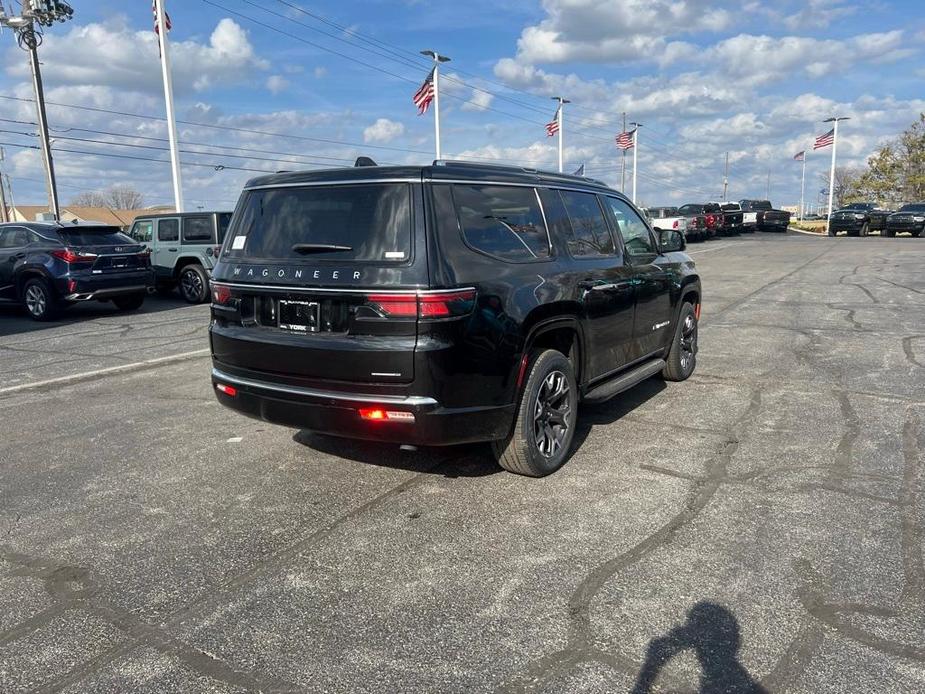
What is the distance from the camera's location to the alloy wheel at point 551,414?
4.46 m

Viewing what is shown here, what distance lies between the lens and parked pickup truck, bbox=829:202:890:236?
3684cm

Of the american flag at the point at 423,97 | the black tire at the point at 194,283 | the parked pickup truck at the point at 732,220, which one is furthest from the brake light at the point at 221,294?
the parked pickup truck at the point at 732,220

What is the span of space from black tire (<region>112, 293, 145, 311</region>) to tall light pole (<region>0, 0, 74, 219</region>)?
9.98 metres

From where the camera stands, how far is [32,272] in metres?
12.5

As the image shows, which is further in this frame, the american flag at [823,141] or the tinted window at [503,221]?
the american flag at [823,141]

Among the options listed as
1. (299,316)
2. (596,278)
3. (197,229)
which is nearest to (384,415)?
(299,316)

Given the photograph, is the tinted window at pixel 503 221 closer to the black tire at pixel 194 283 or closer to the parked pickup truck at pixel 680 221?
the black tire at pixel 194 283

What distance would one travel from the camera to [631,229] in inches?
238

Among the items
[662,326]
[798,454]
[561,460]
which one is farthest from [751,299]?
[561,460]

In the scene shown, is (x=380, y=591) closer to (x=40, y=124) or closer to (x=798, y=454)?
(x=798, y=454)

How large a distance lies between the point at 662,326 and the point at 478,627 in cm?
401

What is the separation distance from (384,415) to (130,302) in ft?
38.6

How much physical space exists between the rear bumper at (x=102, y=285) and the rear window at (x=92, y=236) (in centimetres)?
64

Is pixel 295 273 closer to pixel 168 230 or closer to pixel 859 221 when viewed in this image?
pixel 168 230
